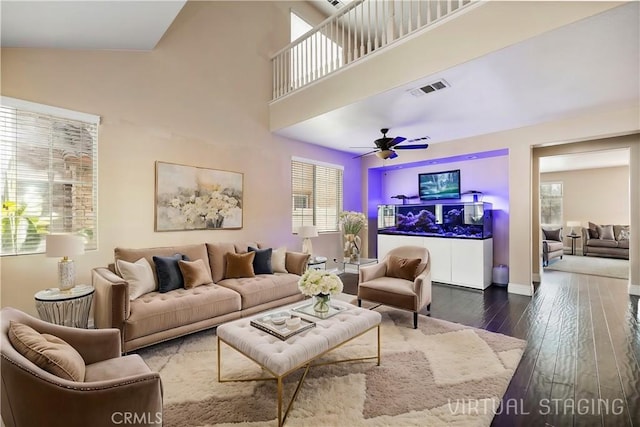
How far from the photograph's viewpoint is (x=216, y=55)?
441 centimetres

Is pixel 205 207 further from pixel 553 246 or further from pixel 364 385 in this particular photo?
pixel 553 246

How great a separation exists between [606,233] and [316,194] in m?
8.38

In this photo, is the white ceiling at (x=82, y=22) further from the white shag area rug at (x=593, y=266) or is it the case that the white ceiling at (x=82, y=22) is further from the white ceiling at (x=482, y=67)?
the white shag area rug at (x=593, y=266)

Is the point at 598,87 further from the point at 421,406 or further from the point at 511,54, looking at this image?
the point at 421,406

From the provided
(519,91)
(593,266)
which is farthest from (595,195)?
(519,91)

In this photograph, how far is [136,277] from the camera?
2992mm

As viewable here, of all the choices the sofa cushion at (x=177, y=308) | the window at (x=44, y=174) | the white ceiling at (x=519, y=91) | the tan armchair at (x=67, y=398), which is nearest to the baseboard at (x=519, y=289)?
the white ceiling at (x=519, y=91)

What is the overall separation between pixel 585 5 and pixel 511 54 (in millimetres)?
547

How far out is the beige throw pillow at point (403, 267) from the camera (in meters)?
3.73

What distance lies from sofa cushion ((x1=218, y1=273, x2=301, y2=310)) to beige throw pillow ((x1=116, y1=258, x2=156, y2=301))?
2.64ft

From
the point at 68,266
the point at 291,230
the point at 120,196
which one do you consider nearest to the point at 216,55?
the point at 120,196

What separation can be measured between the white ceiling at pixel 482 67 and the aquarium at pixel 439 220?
59.1 inches

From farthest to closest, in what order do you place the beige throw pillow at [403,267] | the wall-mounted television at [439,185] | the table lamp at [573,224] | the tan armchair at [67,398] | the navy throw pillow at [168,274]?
the table lamp at [573,224]
the wall-mounted television at [439,185]
the beige throw pillow at [403,267]
the navy throw pillow at [168,274]
the tan armchair at [67,398]

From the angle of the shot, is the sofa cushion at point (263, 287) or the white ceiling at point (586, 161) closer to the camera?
the sofa cushion at point (263, 287)
